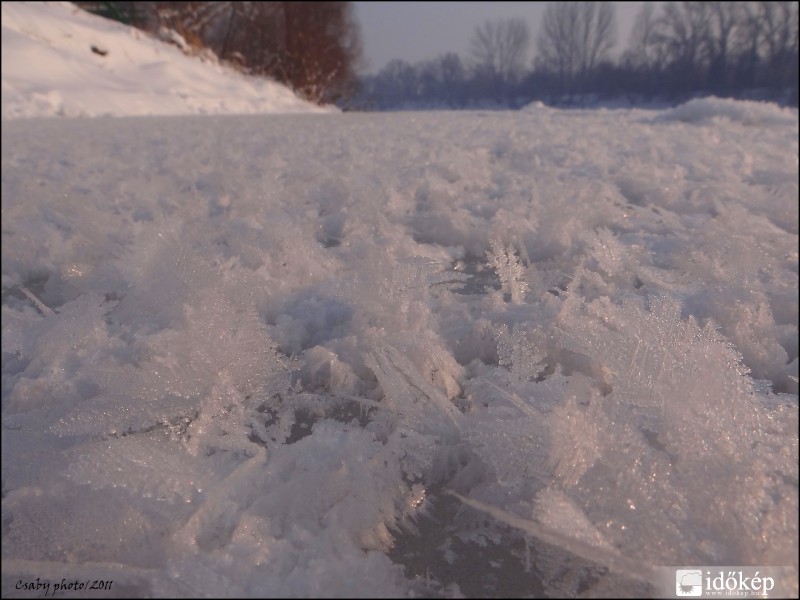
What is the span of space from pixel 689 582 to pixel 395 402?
0.44 metres

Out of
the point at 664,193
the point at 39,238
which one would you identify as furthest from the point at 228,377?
the point at 664,193

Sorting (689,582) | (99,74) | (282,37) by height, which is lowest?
(689,582)

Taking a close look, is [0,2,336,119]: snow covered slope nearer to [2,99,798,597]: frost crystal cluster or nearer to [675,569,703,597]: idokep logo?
[2,99,798,597]: frost crystal cluster

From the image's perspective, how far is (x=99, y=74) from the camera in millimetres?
8516

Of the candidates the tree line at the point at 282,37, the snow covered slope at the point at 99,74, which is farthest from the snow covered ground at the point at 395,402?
the tree line at the point at 282,37

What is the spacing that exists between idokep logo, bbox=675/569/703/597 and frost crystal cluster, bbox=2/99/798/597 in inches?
0.6

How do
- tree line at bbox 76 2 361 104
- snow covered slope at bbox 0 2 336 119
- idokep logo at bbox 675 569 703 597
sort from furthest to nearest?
1. tree line at bbox 76 2 361 104
2. snow covered slope at bbox 0 2 336 119
3. idokep logo at bbox 675 569 703 597

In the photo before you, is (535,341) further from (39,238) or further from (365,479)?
(39,238)

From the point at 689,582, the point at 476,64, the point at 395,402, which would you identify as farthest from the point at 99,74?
the point at 476,64

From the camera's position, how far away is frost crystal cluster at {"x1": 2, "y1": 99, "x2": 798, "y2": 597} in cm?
59

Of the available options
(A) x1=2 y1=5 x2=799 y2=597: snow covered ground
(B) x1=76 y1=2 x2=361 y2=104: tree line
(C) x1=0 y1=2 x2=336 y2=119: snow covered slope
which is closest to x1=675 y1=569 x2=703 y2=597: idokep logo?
(A) x1=2 y1=5 x2=799 y2=597: snow covered ground

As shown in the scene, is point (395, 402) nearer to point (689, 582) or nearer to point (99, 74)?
point (689, 582)

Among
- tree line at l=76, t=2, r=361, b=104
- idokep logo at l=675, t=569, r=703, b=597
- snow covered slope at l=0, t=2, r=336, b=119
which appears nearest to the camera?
idokep logo at l=675, t=569, r=703, b=597

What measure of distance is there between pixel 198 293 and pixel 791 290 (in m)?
1.35
